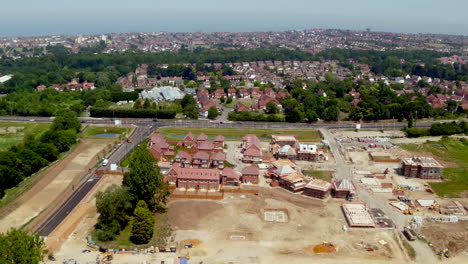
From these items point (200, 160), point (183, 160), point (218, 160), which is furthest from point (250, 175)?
point (183, 160)

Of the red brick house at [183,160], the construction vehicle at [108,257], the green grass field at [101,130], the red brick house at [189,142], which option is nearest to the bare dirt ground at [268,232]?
the construction vehicle at [108,257]

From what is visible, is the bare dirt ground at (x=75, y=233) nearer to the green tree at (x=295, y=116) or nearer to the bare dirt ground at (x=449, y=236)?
the bare dirt ground at (x=449, y=236)

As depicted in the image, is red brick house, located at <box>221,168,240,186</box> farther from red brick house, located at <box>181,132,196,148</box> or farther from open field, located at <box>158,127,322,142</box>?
open field, located at <box>158,127,322,142</box>

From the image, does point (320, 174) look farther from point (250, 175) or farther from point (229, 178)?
point (229, 178)

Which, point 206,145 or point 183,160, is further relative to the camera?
point 206,145

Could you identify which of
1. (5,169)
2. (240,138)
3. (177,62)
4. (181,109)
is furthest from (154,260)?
(177,62)
